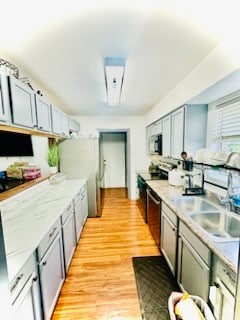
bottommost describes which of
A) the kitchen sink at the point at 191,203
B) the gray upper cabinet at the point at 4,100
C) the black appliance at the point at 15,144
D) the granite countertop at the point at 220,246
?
the kitchen sink at the point at 191,203

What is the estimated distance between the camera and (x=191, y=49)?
1639 millimetres

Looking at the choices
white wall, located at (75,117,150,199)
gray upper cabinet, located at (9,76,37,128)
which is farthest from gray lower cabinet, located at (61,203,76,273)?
white wall, located at (75,117,150,199)

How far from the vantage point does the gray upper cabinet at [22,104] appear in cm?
153

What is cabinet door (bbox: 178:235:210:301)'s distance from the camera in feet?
4.21

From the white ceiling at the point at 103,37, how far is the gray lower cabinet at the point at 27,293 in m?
1.61

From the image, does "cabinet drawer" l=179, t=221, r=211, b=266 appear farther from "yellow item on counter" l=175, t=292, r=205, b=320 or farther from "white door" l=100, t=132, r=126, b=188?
"white door" l=100, t=132, r=126, b=188

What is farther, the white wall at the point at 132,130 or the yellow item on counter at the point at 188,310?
the white wall at the point at 132,130

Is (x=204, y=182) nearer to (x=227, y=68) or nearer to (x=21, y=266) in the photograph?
(x=227, y=68)

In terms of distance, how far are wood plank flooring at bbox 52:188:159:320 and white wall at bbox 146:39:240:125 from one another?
2.18m

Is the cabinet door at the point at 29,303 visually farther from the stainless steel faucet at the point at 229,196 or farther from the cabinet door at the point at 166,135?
the cabinet door at the point at 166,135

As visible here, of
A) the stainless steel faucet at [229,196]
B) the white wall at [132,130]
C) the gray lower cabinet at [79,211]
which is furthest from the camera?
the white wall at [132,130]

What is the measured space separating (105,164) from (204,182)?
4078mm

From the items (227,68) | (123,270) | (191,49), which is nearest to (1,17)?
(191,49)

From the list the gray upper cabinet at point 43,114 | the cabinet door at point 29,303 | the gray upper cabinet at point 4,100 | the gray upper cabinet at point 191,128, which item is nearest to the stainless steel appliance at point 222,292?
the cabinet door at point 29,303
